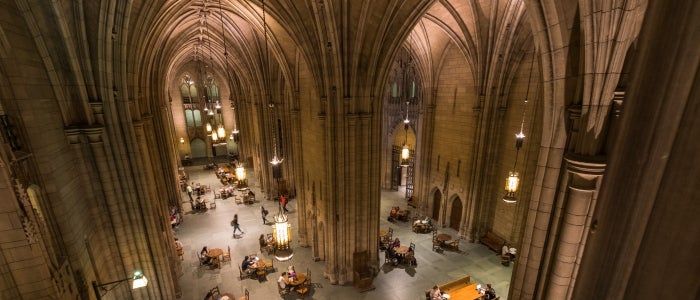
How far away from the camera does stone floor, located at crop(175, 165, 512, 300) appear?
11.6 meters

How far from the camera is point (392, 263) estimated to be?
13.3m

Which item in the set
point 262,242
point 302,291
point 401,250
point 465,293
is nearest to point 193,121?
point 262,242

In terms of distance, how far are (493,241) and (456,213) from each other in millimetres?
2403

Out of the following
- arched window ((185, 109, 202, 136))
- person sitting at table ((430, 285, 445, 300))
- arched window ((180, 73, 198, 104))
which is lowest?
person sitting at table ((430, 285, 445, 300))

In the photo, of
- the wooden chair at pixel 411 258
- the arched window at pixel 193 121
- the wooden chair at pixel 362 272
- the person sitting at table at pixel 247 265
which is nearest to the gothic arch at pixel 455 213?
the wooden chair at pixel 411 258

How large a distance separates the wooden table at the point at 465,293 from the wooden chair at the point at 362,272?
9.88 ft

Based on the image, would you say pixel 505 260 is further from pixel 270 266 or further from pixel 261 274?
pixel 261 274

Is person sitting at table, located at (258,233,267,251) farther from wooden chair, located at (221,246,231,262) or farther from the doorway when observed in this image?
the doorway

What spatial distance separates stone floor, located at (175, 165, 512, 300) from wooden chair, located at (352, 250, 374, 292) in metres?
0.25

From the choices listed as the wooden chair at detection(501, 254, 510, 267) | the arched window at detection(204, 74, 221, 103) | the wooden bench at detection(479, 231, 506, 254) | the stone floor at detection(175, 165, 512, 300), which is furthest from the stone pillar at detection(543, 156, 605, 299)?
the arched window at detection(204, 74, 221, 103)

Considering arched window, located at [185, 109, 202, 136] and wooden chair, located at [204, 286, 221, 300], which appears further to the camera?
arched window, located at [185, 109, 202, 136]

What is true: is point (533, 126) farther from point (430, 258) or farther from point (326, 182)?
point (326, 182)

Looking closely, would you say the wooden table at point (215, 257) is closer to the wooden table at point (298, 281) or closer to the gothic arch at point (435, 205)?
the wooden table at point (298, 281)

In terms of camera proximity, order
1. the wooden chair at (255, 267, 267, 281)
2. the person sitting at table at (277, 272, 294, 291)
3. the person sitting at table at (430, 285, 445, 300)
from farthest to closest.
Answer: the wooden chair at (255, 267, 267, 281)
the person sitting at table at (277, 272, 294, 291)
the person sitting at table at (430, 285, 445, 300)
